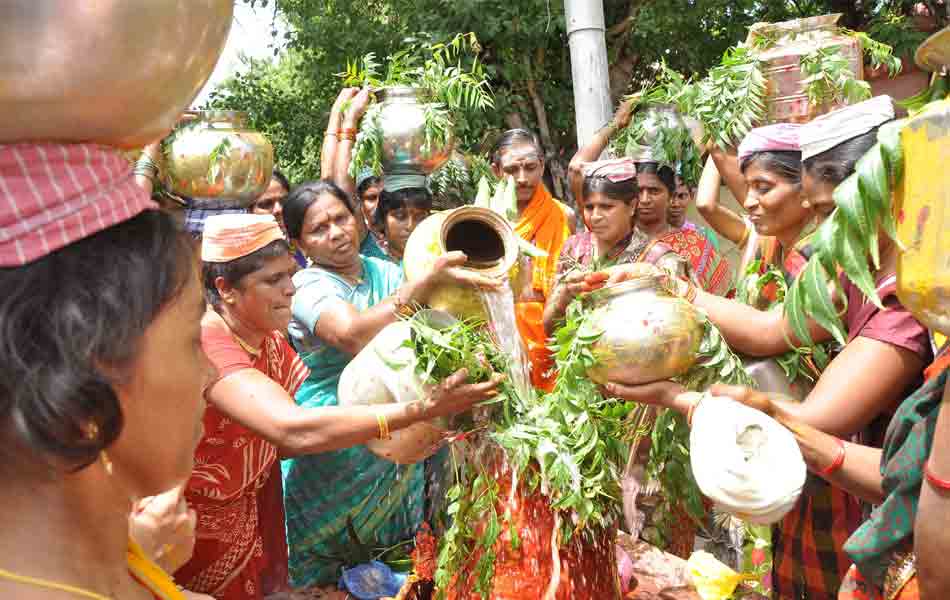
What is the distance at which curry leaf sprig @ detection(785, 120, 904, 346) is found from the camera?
1.38m

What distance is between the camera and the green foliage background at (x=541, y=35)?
377 inches

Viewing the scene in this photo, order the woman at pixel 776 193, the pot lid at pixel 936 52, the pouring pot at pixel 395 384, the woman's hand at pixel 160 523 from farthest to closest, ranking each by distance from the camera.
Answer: the woman at pixel 776 193
the pouring pot at pixel 395 384
the woman's hand at pixel 160 523
the pot lid at pixel 936 52

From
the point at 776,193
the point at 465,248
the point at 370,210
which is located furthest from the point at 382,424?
the point at 370,210

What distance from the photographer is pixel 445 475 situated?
10.0 feet

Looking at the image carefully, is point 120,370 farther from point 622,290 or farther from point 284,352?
point 284,352

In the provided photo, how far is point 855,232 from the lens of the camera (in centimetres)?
149

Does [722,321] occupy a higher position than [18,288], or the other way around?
[18,288]

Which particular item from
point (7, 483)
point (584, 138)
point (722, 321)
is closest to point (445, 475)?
point (722, 321)

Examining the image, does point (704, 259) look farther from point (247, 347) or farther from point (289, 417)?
point (289, 417)

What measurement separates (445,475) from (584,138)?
2.98m

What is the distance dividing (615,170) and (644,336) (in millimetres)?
1906

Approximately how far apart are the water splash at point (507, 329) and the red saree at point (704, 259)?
187 centimetres

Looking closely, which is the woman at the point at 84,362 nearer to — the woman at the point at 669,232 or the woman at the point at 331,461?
the woman at the point at 331,461

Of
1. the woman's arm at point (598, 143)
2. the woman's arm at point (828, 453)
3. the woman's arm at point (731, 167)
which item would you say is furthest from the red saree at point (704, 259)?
the woman's arm at point (828, 453)
